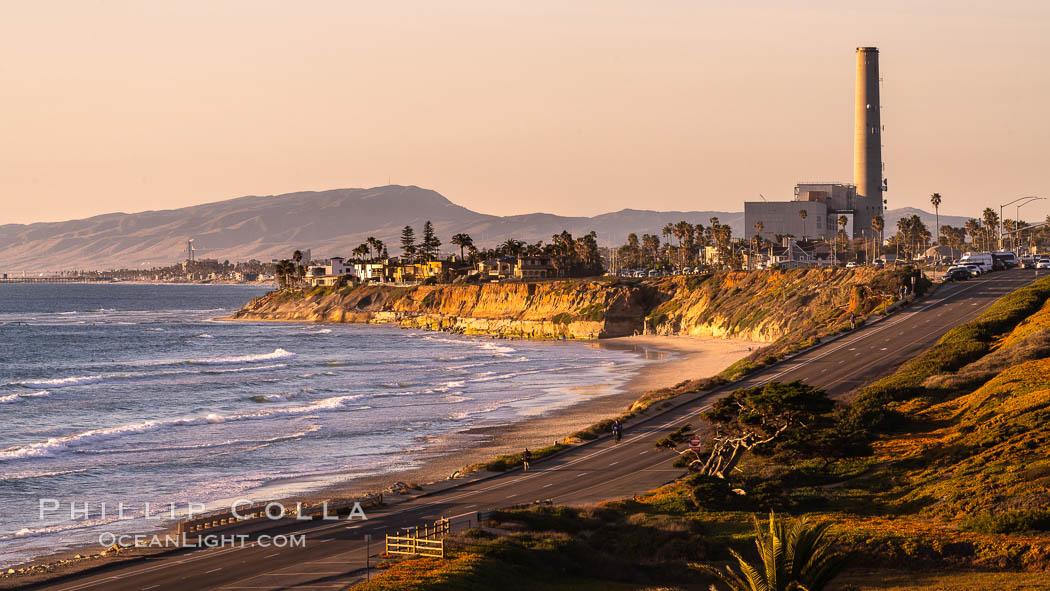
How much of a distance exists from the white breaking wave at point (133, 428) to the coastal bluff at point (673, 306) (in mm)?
48826

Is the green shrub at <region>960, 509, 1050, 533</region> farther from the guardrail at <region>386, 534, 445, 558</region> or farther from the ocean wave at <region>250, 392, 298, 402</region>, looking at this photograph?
the ocean wave at <region>250, 392, 298, 402</region>

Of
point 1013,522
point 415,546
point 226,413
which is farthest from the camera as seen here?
point 226,413

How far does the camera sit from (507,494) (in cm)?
4625

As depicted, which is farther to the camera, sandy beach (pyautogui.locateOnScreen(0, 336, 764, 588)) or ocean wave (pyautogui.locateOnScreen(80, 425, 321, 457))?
ocean wave (pyautogui.locateOnScreen(80, 425, 321, 457))

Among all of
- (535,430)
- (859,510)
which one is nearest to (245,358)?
(535,430)

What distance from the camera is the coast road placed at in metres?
33.5

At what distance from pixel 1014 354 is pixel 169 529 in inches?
1963

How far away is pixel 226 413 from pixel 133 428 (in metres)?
9.28

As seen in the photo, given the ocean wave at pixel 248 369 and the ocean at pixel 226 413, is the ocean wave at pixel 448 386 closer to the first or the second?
the ocean at pixel 226 413

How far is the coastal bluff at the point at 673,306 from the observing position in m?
121

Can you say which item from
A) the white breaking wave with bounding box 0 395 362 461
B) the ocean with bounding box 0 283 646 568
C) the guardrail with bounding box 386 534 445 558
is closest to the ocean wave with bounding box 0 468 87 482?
the ocean with bounding box 0 283 646 568

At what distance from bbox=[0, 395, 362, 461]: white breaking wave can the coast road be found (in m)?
28.8

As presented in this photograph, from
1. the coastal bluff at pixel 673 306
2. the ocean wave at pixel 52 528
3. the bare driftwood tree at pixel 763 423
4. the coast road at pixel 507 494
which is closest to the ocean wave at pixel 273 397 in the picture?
the coast road at pixel 507 494

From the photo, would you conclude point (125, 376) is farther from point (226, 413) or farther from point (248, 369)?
point (226, 413)
